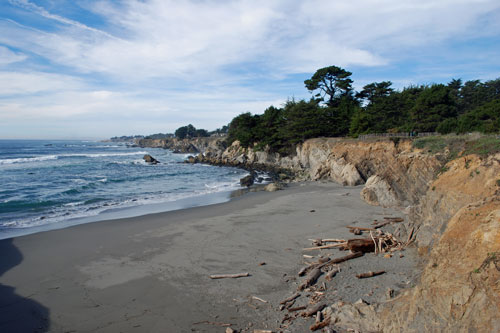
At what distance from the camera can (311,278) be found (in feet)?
28.3

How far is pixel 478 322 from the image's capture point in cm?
422

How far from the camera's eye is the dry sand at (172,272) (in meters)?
7.50

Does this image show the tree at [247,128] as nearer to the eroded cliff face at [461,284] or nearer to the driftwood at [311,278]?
the driftwood at [311,278]

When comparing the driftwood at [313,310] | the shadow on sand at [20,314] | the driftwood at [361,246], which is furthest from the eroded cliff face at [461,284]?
the shadow on sand at [20,314]

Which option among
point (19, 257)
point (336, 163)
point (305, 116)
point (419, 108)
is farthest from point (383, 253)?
point (305, 116)

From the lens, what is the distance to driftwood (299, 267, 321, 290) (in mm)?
8367

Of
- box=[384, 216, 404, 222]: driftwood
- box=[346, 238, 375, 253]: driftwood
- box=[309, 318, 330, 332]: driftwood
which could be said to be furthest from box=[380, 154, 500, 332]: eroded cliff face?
box=[384, 216, 404, 222]: driftwood

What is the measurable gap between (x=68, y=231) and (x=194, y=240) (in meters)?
7.28

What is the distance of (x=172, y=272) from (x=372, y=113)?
117 ft

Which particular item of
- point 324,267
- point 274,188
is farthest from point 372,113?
point 324,267

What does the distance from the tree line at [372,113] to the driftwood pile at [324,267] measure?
17.3 m

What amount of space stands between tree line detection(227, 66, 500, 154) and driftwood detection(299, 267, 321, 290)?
21.1 metres

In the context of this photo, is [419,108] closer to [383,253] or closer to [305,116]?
[305,116]

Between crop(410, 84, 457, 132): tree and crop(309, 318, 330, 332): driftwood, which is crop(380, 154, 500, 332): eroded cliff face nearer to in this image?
crop(309, 318, 330, 332): driftwood
